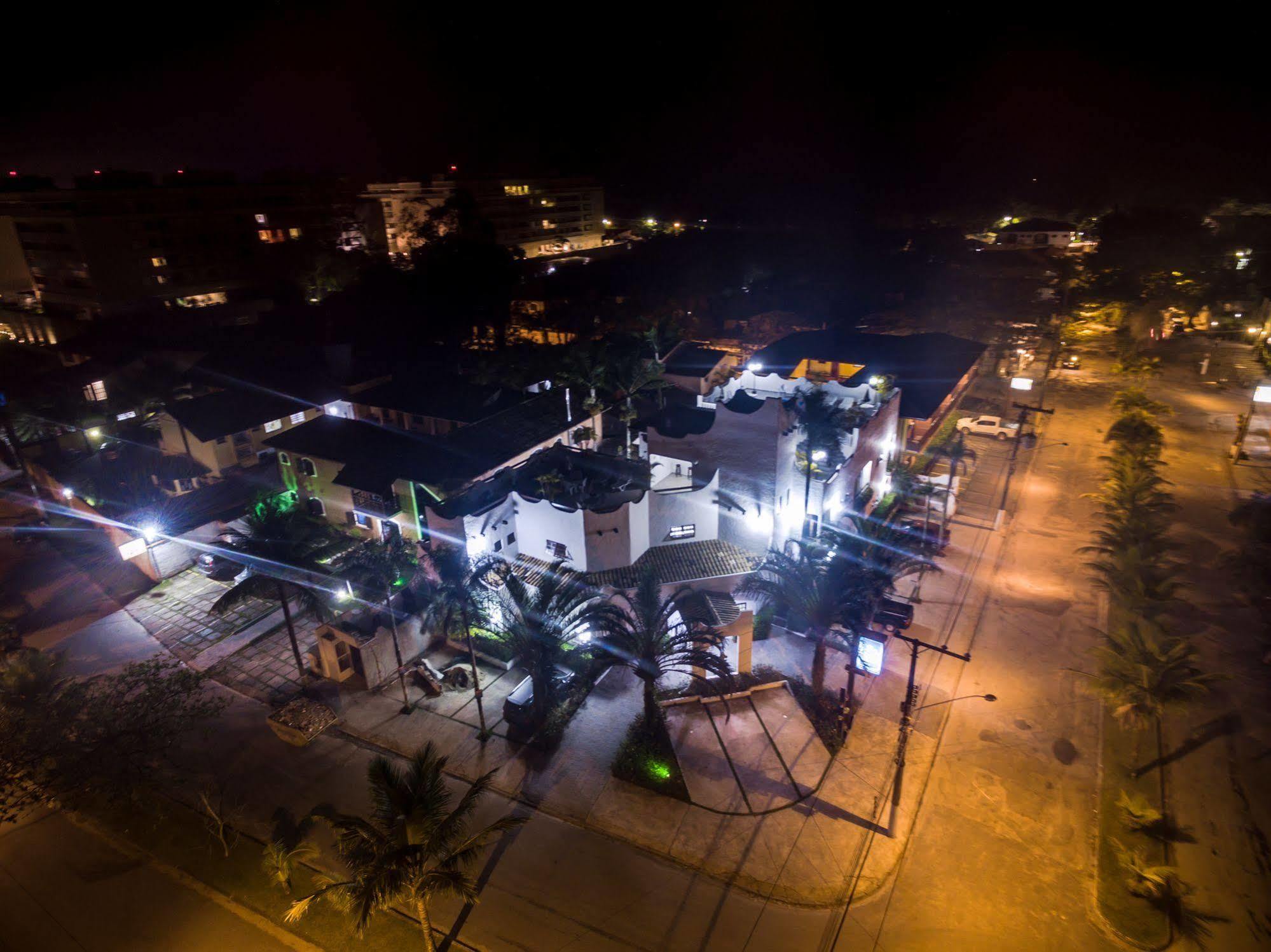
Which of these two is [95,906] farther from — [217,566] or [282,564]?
[217,566]

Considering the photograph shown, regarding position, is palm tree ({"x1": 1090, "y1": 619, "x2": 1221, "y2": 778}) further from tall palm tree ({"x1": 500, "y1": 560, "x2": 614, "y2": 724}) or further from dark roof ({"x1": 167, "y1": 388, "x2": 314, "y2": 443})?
dark roof ({"x1": 167, "y1": 388, "x2": 314, "y2": 443})

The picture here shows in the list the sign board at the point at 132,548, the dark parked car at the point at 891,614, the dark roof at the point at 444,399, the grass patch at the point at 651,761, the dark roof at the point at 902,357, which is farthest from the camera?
the dark roof at the point at 902,357

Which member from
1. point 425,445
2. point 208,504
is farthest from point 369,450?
point 208,504

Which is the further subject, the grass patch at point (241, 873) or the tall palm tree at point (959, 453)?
the tall palm tree at point (959, 453)

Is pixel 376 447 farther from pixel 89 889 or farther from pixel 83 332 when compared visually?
pixel 83 332

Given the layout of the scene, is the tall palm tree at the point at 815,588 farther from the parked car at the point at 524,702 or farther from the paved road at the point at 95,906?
the paved road at the point at 95,906

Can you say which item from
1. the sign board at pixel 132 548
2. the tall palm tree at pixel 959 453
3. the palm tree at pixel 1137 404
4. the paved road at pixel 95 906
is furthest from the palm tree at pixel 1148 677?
the sign board at pixel 132 548

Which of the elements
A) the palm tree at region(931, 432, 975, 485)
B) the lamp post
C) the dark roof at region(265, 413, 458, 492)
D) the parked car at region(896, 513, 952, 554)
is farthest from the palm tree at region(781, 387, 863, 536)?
the lamp post
